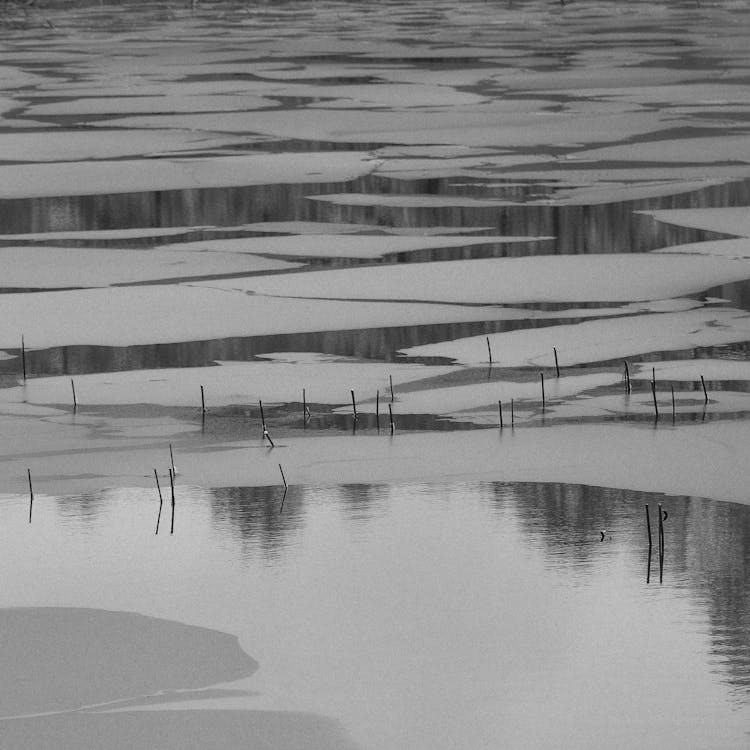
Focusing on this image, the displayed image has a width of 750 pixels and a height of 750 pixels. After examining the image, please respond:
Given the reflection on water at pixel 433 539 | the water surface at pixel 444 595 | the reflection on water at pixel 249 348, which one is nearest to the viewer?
the water surface at pixel 444 595

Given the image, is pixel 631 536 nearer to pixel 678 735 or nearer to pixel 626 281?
pixel 678 735

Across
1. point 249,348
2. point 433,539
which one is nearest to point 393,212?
point 249,348

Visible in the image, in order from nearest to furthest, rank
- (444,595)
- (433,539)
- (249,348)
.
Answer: (444,595)
(433,539)
(249,348)

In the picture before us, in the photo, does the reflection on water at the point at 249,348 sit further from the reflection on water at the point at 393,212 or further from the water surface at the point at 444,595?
the reflection on water at the point at 393,212

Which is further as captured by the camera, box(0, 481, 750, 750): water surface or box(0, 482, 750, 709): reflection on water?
box(0, 482, 750, 709): reflection on water

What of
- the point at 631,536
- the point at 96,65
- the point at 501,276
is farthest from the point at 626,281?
the point at 96,65

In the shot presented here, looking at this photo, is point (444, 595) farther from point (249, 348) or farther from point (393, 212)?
point (393, 212)

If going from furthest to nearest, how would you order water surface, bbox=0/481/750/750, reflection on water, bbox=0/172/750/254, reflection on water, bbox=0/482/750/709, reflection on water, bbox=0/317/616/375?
reflection on water, bbox=0/172/750/254 → reflection on water, bbox=0/317/616/375 → reflection on water, bbox=0/482/750/709 → water surface, bbox=0/481/750/750

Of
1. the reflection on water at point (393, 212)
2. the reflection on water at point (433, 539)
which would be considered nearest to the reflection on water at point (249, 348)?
the reflection on water at point (433, 539)

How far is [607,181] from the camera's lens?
9.66 metres

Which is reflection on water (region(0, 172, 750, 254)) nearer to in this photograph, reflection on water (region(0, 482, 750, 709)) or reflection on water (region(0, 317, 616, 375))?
reflection on water (region(0, 317, 616, 375))

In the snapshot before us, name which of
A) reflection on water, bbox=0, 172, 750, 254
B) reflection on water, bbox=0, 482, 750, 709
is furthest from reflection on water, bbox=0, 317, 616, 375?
reflection on water, bbox=0, 172, 750, 254

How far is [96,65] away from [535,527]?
14541 mm

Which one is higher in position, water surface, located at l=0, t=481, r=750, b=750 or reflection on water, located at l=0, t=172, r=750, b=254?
reflection on water, located at l=0, t=172, r=750, b=254
